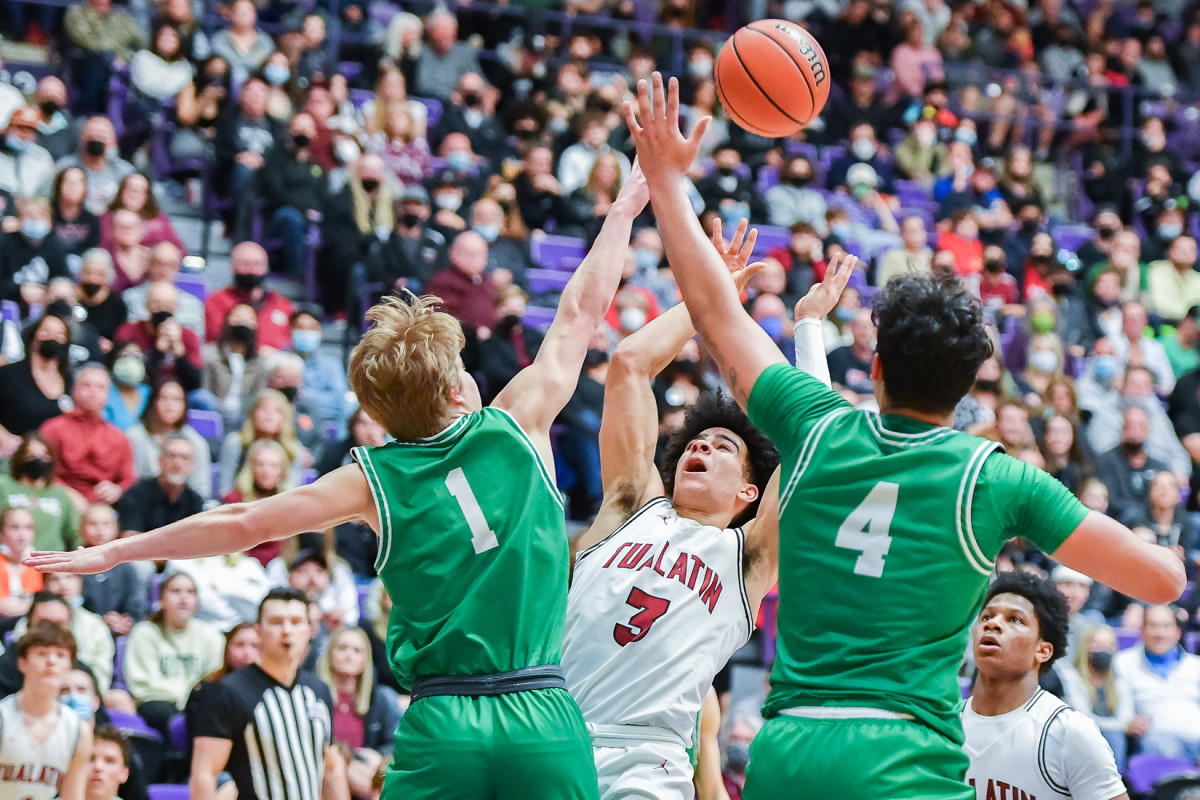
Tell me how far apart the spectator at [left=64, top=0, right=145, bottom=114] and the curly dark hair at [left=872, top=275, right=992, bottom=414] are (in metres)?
10.1

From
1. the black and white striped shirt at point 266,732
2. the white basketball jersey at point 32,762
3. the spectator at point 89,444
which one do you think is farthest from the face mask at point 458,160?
the white basketball jersey at point 32,762

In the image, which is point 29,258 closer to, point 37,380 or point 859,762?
point 37,380

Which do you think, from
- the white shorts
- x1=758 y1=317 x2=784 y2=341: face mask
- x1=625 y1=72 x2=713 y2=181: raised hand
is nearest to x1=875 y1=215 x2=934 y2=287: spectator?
x1=758 y1=317 x2=784 y2=341: face mask

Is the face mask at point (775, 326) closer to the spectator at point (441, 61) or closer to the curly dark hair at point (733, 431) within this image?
the spectator at point (441, 61)

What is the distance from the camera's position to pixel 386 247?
11047 mm

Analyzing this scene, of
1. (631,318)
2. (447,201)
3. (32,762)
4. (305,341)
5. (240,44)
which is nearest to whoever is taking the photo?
(32,762)

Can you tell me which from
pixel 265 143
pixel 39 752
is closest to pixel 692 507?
pixel 39 752

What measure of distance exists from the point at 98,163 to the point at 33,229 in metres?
1.08

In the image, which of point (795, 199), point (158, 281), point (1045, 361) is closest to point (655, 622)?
point (158, 281)

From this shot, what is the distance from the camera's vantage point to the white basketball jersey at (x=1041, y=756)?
15.2 feet

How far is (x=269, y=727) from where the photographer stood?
21.3 feet

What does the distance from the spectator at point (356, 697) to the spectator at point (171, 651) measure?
2.04ft

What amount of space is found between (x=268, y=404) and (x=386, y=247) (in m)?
2.43

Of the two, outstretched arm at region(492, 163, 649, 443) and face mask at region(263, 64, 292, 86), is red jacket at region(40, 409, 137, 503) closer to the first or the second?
face mask at region(263, 64, 292, 86)
